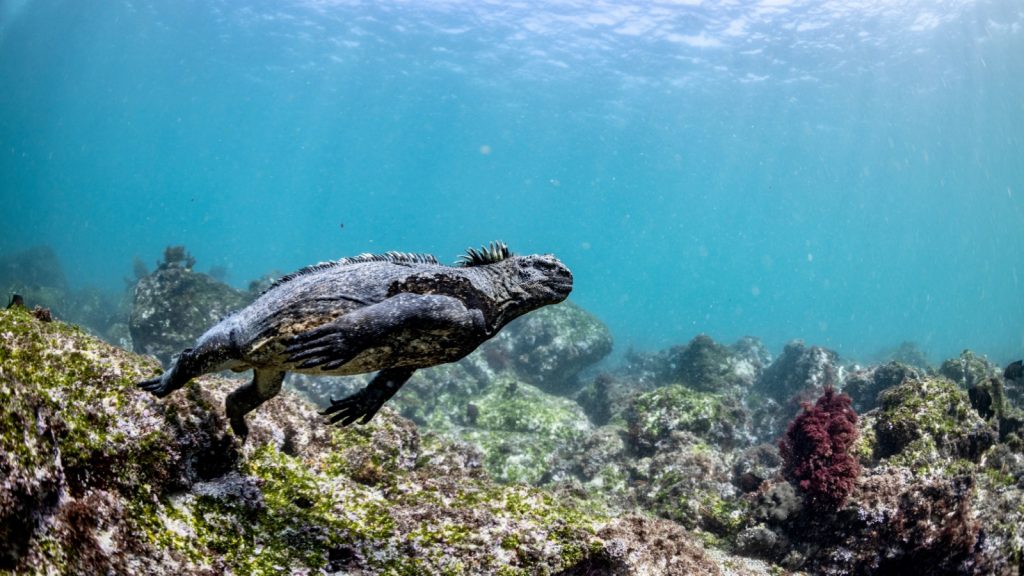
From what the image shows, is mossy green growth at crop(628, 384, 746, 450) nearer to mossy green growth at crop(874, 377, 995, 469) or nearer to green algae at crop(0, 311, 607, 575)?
mossy green growth at crop(874, 377, 995, 469)

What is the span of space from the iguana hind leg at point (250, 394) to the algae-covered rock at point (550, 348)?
55.4 feet

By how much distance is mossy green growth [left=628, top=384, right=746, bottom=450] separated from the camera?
11367mm

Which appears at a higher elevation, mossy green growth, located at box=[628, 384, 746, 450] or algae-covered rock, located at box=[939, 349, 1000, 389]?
algae-covered rock, located at box=[939, 349, 1000, 389]

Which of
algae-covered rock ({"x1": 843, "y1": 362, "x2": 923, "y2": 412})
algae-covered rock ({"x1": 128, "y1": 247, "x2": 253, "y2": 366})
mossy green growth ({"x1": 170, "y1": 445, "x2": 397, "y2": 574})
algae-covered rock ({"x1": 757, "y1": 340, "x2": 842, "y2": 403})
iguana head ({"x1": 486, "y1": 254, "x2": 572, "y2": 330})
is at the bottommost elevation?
mossy green growth ({"x1": 170, "y1": 445, "x2": 397, "y2": 574})

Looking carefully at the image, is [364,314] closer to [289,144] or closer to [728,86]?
[728,86]


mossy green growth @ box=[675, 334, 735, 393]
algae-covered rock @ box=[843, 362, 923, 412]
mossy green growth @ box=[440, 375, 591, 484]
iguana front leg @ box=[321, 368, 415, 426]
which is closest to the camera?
iguana front leg @ box=[321, 368, 415, 426]

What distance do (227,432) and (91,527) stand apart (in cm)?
152

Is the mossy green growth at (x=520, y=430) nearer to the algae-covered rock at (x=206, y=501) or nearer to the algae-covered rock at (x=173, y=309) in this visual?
the algae-covered rock at (x=206, y=501)

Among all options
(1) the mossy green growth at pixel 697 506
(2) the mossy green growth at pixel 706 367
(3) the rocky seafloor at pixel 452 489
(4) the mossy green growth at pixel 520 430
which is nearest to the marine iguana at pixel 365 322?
(3) the rocky seafloor at pixel 452 489

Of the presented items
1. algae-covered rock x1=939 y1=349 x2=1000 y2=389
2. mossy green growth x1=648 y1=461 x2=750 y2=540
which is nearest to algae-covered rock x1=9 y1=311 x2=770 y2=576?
mossy green growth x1=648 y1=461 x2=750 y2=540

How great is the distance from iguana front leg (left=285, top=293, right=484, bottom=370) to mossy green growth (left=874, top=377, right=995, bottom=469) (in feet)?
25.8

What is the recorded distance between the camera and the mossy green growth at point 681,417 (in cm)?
1137

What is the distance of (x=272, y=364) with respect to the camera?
165 inches

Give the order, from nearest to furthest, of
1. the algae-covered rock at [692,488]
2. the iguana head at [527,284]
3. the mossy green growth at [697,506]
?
the iguana head at [527,284] → the mossy green growth at [697,506] → the algae-covered rock at [692,488]
